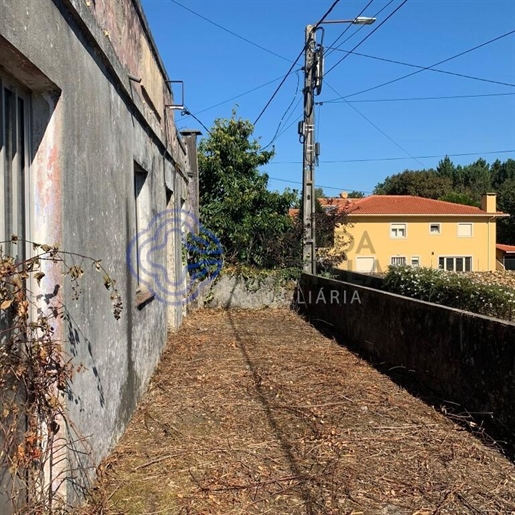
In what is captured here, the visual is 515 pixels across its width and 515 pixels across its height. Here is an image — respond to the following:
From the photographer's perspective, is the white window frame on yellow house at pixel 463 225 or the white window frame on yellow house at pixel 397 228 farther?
the white window frame on yellow house at pixel 463 225

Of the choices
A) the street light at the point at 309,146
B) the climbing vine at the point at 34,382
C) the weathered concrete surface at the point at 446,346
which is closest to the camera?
the climbing vine at the point at 34,382

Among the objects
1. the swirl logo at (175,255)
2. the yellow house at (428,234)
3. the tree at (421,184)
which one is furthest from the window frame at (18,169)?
the tree at (421,184)

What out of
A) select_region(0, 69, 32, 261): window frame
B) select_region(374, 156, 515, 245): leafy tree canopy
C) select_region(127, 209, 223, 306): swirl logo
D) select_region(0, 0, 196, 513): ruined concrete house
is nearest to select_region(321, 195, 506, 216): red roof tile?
select_region(374, 156, 515, 245): leafy tree canopy

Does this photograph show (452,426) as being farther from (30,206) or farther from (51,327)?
(30,206)

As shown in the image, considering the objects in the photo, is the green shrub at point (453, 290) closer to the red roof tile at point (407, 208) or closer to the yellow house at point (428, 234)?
the red roof tile at point (407, 208)

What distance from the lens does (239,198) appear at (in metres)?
13.3

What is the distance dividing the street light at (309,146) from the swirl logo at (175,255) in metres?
Answer: 2.28

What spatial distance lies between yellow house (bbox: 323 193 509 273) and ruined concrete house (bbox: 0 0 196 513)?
103 feet

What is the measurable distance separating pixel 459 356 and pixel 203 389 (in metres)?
2.78

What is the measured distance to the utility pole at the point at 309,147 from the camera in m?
12.7

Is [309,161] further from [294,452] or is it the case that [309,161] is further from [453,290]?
[294,452]

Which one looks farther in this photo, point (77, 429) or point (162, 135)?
point (162, 135)

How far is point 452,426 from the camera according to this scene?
4.43m

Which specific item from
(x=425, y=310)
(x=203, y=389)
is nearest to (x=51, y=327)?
(x=203, y=389)
